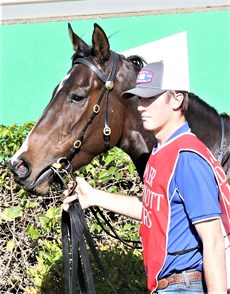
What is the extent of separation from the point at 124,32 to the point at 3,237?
2707 millimetres

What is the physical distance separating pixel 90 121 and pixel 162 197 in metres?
1.25

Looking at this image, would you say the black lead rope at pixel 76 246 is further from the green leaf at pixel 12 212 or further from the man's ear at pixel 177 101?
the green leaf at pixel 12 212

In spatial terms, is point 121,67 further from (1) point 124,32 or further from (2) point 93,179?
(1) point 124,32

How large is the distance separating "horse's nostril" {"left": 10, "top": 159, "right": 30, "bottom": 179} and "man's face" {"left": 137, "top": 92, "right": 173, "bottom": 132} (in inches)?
46.7

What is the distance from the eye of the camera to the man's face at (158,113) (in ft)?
10.7

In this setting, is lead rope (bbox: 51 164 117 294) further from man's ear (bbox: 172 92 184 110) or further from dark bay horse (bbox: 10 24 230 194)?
man's ear (bbox: 172 92 184 110)

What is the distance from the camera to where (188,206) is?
3.06 meters

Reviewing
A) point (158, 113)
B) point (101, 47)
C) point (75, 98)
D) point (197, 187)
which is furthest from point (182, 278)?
point (101, 47)

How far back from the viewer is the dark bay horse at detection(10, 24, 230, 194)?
428cm

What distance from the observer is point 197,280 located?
315 cm

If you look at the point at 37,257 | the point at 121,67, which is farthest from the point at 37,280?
the point at 121,67

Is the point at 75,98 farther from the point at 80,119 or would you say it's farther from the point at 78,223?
the point at 78,223

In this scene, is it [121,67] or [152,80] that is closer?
[152,80]

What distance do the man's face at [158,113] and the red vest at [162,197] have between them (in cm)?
10
